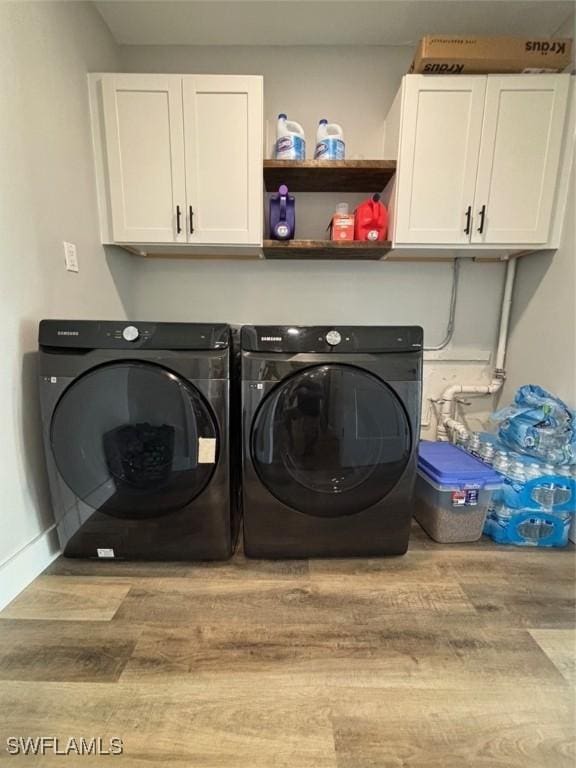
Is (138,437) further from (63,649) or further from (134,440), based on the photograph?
(63,649)

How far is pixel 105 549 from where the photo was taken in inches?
47.4

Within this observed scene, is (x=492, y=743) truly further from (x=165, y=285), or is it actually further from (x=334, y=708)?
(x=165, y=285)

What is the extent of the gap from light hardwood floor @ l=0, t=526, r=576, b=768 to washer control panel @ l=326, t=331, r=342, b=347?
0.83m

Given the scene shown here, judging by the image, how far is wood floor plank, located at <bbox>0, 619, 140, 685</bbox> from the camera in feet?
2.76

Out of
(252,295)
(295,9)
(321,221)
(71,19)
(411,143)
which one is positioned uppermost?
(295,9)

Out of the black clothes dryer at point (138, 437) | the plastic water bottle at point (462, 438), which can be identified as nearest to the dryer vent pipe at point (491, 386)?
the plastic water bottle at point (462, 438)

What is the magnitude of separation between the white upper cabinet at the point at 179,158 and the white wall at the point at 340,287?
0.37 metres

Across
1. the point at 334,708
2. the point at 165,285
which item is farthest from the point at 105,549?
the point at 165,285

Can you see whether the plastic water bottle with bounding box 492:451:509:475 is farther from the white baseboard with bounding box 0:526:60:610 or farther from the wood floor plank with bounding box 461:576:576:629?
the white baseboard with bounding box 0:526:60:610

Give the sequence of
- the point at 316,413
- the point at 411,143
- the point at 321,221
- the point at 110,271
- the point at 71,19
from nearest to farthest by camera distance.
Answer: the point at 316,413, the point at 71,19, the point at 411,143, the point at 110,271, the point at 321,221

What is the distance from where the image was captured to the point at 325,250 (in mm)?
1677

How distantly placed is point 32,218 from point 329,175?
128cm

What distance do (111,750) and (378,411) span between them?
1073 mm

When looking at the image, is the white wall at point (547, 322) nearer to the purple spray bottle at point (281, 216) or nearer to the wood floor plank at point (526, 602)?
the wood floor plank at point (526, 602)
